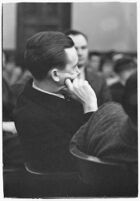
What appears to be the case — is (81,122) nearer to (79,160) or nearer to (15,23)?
(79,160)

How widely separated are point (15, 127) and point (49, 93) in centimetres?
50

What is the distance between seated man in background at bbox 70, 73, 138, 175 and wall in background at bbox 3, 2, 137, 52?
0.67 metres

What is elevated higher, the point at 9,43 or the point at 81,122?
the point at 9,43

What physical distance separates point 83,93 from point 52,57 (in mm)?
465

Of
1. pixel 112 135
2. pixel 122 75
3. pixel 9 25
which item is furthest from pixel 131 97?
pixel 9 25

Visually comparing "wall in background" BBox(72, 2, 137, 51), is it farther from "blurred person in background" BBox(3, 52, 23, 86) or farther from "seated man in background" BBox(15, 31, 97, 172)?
"blurred person in background" BBox(3, 52, 23, 86)

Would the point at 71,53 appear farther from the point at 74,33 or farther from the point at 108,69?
the point at 108,69

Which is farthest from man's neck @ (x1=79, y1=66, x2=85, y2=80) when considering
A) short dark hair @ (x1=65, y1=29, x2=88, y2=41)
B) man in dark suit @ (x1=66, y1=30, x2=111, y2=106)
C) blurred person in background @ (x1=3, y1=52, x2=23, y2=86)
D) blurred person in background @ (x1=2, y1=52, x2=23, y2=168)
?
blurred person in background @ (x1=2, y1=52, x2=23, y2=168)

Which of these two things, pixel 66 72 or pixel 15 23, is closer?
pixel 66 72

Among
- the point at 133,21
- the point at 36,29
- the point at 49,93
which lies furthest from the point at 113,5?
the point at 49,93

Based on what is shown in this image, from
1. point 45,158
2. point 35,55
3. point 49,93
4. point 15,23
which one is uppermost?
point 15,23

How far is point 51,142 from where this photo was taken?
421cm

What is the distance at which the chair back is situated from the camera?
13.4 feet

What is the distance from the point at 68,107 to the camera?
165 inches
